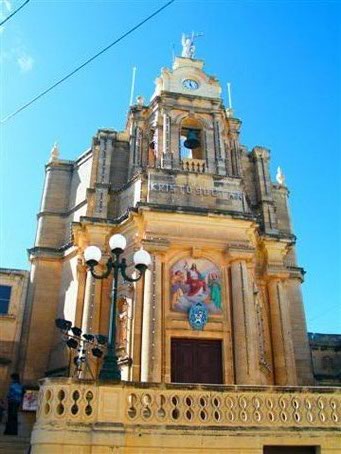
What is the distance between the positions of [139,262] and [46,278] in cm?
1087

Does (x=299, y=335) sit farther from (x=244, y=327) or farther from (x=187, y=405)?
(x=187, y=405)

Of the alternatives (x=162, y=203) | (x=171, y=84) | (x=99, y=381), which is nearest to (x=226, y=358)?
(x=162, y=203)

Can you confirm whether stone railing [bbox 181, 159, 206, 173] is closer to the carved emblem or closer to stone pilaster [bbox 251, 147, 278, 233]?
stone pilaster [bbox 251, 147, 278, 233]

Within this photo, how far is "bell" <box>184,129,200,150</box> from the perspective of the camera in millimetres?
22353

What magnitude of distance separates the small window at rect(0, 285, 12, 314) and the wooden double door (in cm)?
849

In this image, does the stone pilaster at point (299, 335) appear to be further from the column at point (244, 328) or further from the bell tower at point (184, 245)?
the column at point (244, 328)

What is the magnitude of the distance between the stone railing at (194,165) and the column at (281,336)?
220 inches

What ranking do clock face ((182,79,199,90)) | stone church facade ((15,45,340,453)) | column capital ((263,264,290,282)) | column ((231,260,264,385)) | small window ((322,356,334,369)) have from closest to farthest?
stone church facade ((15,45,340,453)), column ((231,260,264,385)), column capital ((263,264,290,282)), clock face ((182,79,199,90)), small window ((322,356,334,369))

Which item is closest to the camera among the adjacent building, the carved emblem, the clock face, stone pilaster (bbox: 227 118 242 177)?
the carved emblem

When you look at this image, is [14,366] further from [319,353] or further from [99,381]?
[319,353]

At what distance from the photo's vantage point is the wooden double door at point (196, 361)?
1636cm

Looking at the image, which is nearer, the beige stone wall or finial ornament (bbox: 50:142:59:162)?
the beige stone wall

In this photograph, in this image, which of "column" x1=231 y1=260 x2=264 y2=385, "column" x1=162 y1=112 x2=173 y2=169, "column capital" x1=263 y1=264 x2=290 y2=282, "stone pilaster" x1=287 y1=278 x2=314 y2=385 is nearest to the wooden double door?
"column" x1=231 y1=260 x2=264 y2=385

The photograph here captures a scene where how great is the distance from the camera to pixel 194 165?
20.8m
